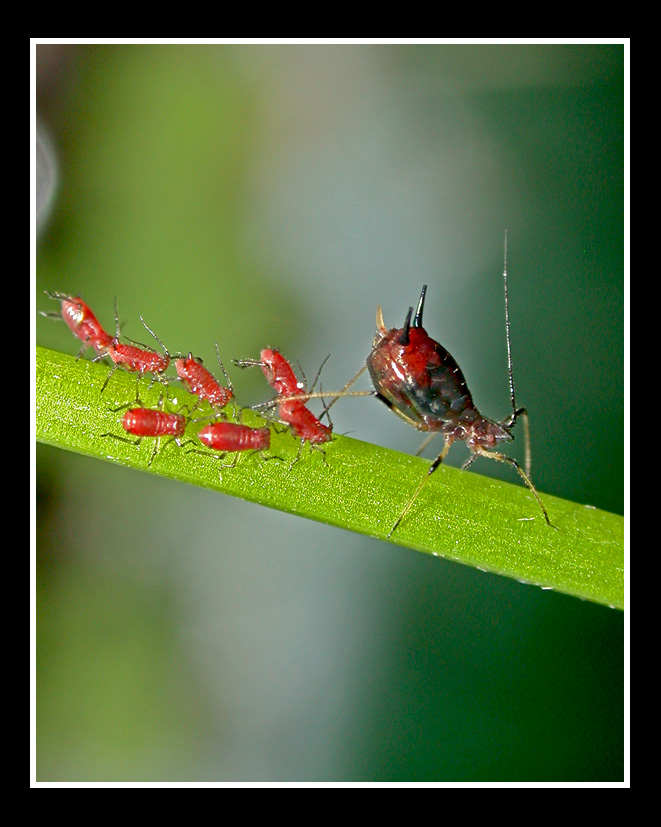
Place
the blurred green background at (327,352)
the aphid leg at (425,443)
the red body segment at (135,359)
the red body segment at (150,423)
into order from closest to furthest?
the red body segment at (150,423), the red body segment at (135,359), the blurred green background at (327,352), the aphid leg at (425,443)

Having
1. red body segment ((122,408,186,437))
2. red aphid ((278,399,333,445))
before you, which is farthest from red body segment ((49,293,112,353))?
red aphid ((278,399,333,445))

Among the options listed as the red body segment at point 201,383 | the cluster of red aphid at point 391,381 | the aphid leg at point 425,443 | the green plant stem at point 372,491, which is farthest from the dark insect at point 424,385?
the red body segment at point 201,383

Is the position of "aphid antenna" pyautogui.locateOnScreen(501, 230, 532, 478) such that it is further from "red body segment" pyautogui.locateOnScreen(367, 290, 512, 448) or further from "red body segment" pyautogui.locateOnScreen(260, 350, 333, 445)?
"red body segment" pyautogui.locateOnScreen(260, 350, 333, 445)

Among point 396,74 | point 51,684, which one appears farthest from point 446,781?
point 396,74

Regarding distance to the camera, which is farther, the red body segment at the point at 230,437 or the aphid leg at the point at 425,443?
the aphid leg at the point at 425,443

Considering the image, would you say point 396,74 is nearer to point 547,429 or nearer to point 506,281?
point 506,281

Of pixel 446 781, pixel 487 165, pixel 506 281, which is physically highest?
pixel 487 165

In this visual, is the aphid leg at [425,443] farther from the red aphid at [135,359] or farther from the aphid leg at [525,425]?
the red aphid at [135,359]
